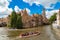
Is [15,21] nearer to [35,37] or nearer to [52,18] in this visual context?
[35,37]

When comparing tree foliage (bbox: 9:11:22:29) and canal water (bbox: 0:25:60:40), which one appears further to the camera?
tree foliage (bbox: 9:11:22:29)

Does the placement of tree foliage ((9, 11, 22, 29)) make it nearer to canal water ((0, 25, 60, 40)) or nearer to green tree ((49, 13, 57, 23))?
canal water ((0, 25, 60, 40))

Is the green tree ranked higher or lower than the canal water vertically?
higher

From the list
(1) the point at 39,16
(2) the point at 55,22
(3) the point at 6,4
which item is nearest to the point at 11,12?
(3) the point at 6,4

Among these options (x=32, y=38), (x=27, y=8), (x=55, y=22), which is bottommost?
(x=32, y=38)

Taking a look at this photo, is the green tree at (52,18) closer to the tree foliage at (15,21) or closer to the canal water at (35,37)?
the canal water at (35,37)

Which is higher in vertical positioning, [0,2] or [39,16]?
[0,2]

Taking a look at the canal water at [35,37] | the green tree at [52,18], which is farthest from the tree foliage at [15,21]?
the green tree at [52,18]

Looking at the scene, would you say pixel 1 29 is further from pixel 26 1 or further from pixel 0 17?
pixel 26 1

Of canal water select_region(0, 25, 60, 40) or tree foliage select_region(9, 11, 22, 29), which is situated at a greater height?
tree foliage select_region(9, 11, 22, 29)

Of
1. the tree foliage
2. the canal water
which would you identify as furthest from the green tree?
the tree foliage

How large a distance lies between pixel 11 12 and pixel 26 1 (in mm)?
450

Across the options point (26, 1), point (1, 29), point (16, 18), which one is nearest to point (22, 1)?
point (26, 1)

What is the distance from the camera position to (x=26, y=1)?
541 cm
